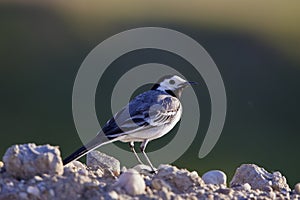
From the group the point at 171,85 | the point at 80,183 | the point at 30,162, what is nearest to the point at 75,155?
the point at 30,162

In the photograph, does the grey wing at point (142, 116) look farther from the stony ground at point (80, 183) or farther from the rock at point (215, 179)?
the stony ground at point (80, 183)

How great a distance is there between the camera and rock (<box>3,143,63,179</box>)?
7414 mm

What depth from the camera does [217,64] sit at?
22.6 meters

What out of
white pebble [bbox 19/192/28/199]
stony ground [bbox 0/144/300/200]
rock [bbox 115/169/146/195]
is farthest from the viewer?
rock [bbox 115/169/146/195]

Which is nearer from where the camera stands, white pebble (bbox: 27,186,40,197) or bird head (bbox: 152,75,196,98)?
white pebble (bbox: 27,186,40,197)

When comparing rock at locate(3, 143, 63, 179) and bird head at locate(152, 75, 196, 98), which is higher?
bird head at locate(152, 75, 196, 98)

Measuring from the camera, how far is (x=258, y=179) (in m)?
9.10

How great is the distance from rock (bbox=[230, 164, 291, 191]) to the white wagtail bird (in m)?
1.29

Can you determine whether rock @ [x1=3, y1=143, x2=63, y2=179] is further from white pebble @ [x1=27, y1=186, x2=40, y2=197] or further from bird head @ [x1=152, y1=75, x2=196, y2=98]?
bird head @ [x1=152, y1=75, x2=196, y2=98]

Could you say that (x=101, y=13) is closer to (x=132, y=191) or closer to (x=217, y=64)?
(x=217, y=64)

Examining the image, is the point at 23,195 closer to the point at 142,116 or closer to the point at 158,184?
the point at 158,184

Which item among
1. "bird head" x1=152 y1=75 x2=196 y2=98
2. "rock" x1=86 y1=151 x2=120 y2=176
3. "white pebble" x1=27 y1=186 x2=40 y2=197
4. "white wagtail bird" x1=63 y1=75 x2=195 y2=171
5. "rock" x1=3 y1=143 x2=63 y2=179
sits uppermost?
"bird head" x1=152 y1=75 x2=196 y2=98

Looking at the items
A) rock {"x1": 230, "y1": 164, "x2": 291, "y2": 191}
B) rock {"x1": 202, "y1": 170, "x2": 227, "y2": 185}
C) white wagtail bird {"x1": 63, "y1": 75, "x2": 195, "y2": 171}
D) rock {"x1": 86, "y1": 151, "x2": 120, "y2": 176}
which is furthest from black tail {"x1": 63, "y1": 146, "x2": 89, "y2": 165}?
rock {"x1": 230, "y1": 164, "x2": 291, "y2": 191}

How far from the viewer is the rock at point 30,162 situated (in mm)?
7414
